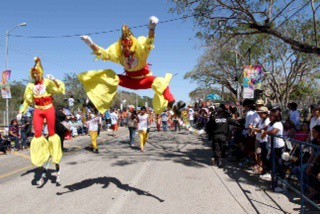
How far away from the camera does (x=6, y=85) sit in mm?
18688

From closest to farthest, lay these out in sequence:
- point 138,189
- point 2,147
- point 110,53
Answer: point 110,53 < point 138,189 < point 2,147

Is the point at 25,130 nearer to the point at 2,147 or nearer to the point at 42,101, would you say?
the point at 2,147

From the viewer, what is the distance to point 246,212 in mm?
5328

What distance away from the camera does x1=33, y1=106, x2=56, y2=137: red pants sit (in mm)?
6895

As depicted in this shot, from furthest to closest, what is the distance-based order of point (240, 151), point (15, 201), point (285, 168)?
point (240, 151) < point (285, 168) < point (15, 201)

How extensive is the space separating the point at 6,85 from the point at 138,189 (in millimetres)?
14523

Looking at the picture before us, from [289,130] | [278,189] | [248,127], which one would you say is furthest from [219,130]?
[278,189]

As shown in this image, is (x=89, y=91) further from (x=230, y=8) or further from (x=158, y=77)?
(x=230, y=8)

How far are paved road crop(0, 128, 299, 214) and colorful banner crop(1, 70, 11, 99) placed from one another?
8.47 metres

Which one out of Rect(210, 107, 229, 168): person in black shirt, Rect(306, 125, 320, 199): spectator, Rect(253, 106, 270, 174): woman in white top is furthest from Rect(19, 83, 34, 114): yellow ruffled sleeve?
Rect(306, 125, 320, 199): spectator

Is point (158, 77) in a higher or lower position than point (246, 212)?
higher

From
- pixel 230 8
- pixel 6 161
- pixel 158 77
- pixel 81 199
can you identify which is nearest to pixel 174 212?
pixel 81 199

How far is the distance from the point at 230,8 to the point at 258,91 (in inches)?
280

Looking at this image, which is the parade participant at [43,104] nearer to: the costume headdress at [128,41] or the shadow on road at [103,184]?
the shadow on road at [103,184]
